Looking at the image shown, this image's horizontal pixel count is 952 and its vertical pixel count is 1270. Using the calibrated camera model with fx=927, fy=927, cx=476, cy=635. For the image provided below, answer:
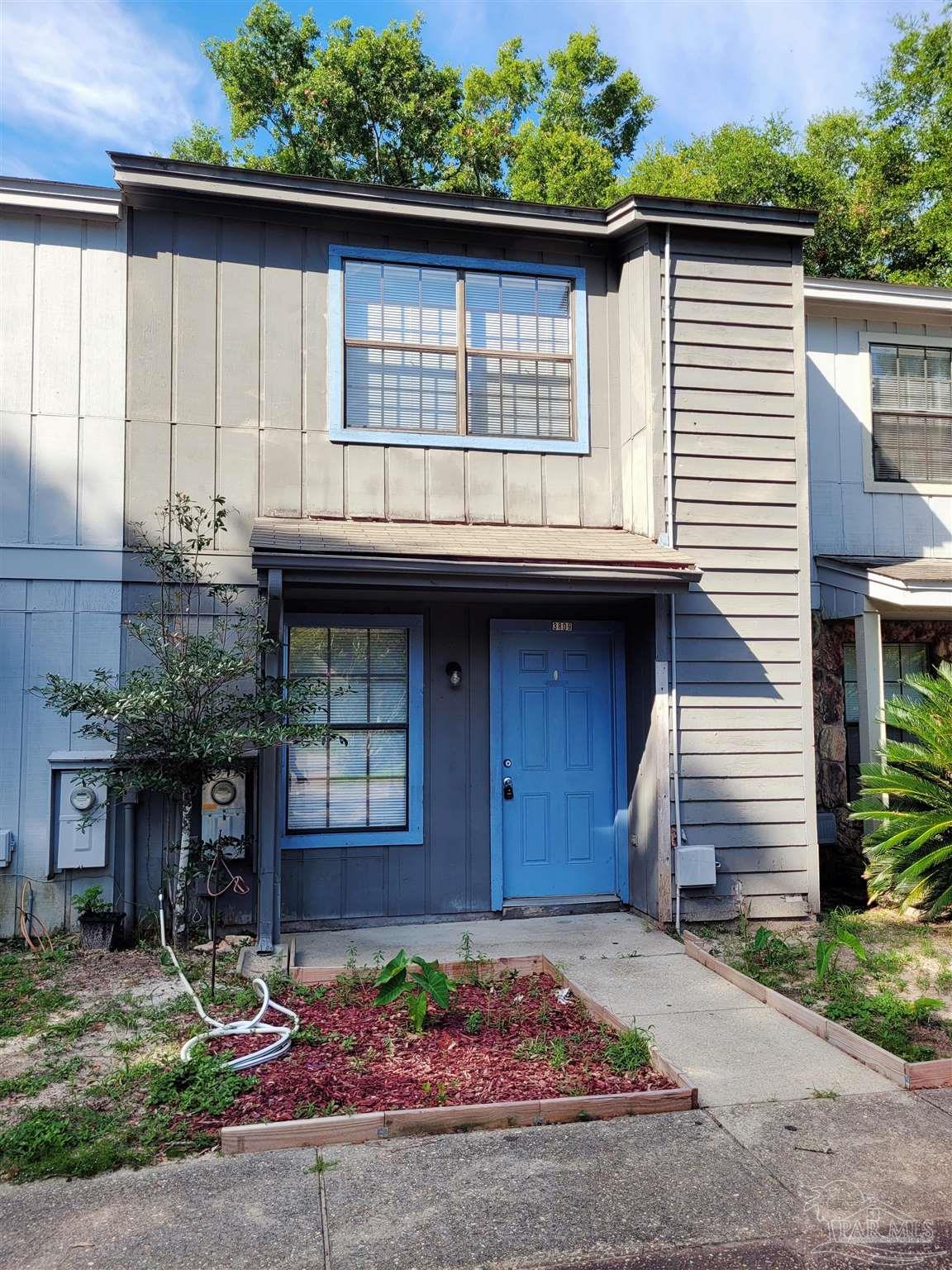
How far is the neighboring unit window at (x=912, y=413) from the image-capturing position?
335 inches

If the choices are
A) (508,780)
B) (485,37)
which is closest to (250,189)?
(508,780)

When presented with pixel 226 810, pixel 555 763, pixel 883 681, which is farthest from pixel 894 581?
pixel 226 810

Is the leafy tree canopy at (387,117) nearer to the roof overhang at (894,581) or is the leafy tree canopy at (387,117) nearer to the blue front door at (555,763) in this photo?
the roof overhang at (894,581)

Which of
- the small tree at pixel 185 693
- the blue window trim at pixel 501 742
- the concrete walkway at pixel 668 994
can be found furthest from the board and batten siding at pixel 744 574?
the small tree at pixel 185 693

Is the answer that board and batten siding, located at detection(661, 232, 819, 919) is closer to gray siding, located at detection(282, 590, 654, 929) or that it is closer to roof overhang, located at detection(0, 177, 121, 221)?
gray siding, located at detection(282, 590, 654, 929)

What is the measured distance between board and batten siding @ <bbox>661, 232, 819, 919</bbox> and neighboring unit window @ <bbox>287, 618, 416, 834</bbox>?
2.02 meters

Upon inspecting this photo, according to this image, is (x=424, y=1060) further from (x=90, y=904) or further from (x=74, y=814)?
(x=74, y=814)

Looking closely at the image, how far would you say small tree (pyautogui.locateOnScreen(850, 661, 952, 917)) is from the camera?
20.8 feet

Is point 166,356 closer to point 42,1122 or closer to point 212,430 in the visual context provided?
point 212,430

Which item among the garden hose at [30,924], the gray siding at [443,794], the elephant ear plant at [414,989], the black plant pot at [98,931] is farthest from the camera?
the gray siding at [443,794]

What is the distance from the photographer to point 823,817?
7660 mm

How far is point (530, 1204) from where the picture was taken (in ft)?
9.91

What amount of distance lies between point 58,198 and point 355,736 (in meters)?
4.24

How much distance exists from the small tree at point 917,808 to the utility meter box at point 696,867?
119cm
